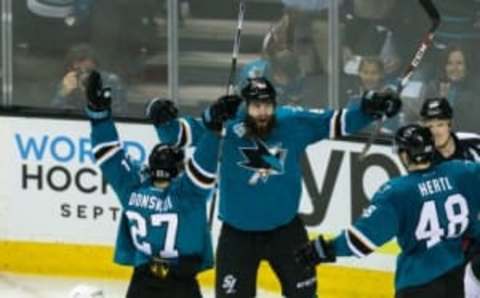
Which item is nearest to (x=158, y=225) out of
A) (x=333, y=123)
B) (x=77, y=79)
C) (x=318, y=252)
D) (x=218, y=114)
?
(x=218, y=114)

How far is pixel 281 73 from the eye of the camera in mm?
6918

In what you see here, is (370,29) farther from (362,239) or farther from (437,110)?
(362,239)

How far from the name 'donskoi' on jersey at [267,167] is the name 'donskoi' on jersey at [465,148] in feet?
1.49

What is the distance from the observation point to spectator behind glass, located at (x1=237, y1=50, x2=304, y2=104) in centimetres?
687

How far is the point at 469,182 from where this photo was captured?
15.4ft

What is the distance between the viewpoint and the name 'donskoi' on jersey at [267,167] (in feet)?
17.6

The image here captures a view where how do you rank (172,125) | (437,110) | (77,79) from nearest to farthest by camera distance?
(437,110) < (172,125) < (77,79)

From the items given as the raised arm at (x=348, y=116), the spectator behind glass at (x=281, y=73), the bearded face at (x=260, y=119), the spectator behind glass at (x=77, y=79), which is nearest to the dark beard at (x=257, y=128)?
the bearded face at (x=260, y=119)

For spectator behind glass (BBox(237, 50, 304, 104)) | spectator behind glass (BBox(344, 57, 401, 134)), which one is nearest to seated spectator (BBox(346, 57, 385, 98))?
spectator behind glass (BBox(344, 57, 401, 134))

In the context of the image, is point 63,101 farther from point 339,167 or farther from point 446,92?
point 446,92

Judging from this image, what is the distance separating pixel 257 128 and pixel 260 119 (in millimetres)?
38

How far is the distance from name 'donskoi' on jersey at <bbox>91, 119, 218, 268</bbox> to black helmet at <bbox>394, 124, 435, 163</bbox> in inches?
26.2

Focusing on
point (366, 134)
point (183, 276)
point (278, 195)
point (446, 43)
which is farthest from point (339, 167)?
point (183, 276)

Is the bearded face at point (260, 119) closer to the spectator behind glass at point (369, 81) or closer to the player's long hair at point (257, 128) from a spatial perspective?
the player's long hair at point (257, 128)
